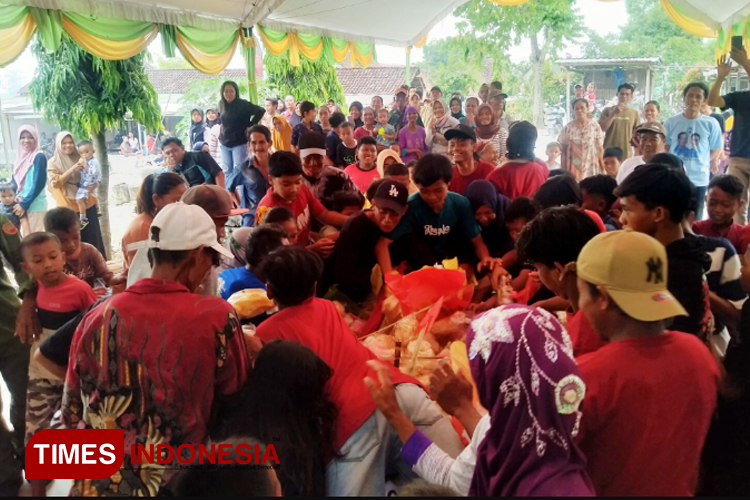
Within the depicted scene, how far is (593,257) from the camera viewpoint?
1254mm

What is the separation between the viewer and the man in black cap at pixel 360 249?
111 inches

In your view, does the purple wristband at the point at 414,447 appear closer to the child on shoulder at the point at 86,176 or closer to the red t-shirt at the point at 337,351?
the red t-shirt at the point at 337,351

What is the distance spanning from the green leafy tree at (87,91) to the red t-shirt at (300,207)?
3.67m

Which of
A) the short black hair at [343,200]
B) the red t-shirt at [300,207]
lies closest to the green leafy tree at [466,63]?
the short black hair at [343,200]

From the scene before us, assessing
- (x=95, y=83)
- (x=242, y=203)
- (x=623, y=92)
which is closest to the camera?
(x=242, y=203)

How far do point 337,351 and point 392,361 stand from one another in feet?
1.87

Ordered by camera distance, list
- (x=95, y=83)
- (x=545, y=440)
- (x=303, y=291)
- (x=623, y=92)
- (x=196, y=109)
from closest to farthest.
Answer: (x=545, y=440) → (x=303, y=291) → (x=95, y=83) → (x=623, y=92) → (x=196, y=109)

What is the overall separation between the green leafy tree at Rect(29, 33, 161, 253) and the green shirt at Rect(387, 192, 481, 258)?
4376 millimetres

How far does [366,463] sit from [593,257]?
854mm

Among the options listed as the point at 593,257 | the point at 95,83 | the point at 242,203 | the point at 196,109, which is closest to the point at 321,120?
the point at 196,109

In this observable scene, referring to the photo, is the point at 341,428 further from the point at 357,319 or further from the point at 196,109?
the point at 196,109

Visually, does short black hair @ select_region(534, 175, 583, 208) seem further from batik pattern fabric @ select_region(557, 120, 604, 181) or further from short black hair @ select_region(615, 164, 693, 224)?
batik pattern fabric @ select_region(557, 120, 604, 181)

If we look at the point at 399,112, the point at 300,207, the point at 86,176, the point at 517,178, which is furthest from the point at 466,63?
the point at 300,207

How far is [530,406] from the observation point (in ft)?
3.56
